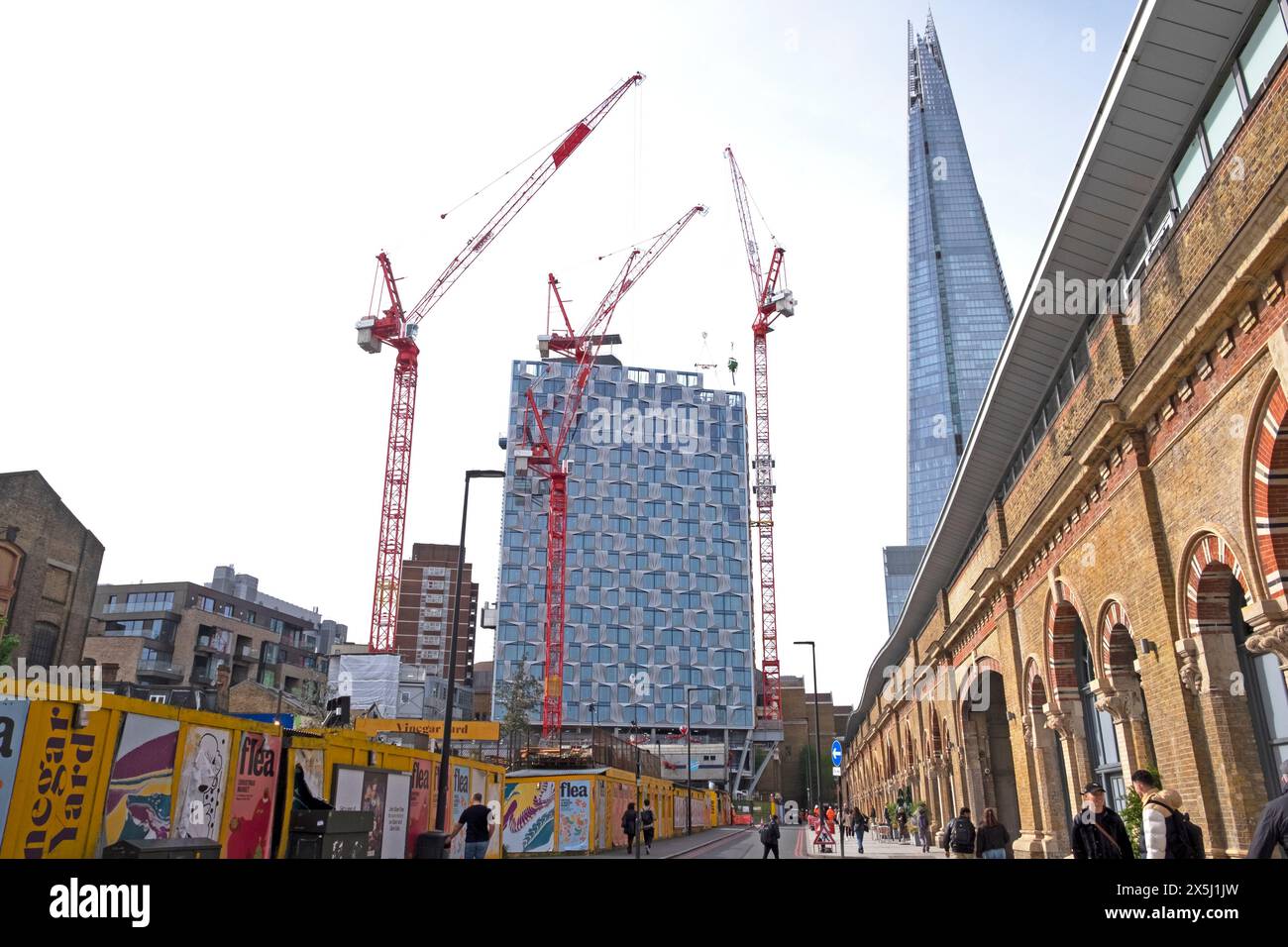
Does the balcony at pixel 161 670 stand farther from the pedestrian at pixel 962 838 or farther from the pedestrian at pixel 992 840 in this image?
the pedestrian at pixel 992 840

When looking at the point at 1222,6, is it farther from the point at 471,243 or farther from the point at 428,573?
the point at 428,573

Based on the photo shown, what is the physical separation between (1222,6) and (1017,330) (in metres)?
6.73

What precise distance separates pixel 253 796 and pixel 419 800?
634cm

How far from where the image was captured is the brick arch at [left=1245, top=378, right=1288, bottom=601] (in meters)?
8.66

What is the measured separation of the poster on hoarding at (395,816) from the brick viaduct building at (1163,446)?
12.7 metres

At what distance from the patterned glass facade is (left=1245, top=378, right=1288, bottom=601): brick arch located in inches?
6150

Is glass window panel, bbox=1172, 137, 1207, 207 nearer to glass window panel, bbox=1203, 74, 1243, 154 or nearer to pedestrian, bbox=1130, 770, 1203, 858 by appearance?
glass window panel, bbox=1203, 74, 1243, 154

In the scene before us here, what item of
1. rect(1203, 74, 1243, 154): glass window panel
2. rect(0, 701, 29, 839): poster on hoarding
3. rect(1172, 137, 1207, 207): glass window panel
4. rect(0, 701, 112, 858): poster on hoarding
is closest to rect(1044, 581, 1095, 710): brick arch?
rect(1172, 137, 1207, 207): glass window panel

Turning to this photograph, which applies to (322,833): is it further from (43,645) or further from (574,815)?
(43,645)

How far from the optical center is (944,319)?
164m

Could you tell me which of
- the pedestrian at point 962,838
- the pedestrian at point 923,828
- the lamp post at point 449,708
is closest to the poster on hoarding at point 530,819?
the lamp post at point 449,708

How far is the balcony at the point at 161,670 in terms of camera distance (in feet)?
206

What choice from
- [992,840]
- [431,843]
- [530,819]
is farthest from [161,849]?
[530,819]
